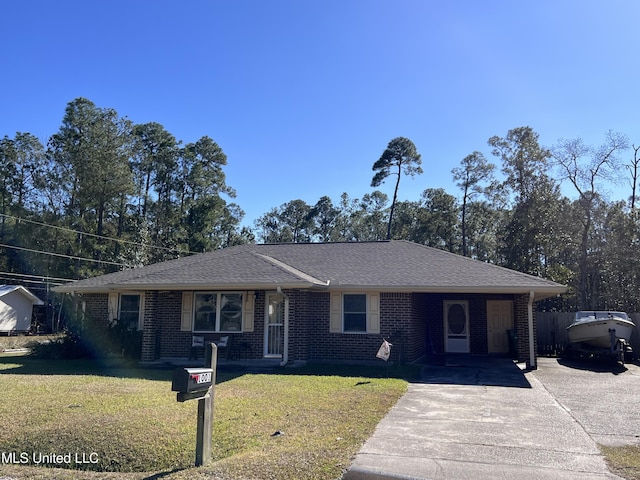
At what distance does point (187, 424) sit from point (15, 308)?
32.4 m

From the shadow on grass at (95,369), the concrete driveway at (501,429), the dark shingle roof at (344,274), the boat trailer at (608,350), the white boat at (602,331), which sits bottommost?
the shadow on grass at (95,369)

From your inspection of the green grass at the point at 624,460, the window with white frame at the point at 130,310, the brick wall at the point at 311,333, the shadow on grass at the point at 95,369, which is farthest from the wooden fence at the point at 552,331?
the window with white frame at the point at 130,310

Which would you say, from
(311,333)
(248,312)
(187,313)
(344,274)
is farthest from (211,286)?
(344,274)

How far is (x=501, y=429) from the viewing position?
6867mm

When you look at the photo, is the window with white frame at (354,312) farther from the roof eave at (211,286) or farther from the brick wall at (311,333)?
the roof eave at (211,286)

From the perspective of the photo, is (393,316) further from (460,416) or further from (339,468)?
(339,468)

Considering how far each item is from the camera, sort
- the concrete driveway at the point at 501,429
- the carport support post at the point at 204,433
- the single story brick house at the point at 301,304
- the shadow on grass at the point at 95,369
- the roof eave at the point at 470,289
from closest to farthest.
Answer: the concrete driveway at the point at 501,429, the carport support post at the point at 204,433, the shadow on grass at the point at 95,369, the roof eave at the point at 470,289, the single story brick house at the point at 301,304

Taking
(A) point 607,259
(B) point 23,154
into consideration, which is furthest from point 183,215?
(A) point 607,259

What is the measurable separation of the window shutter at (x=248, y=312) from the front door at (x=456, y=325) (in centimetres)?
712

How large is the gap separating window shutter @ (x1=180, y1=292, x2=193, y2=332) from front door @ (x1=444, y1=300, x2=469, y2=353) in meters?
8.73

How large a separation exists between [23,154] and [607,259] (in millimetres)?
42341

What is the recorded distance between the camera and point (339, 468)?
5.06 m

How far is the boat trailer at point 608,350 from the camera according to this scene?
14.9 m

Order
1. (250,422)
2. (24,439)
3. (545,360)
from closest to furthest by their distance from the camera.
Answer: (24,439) → (250,422) → (545,360)
